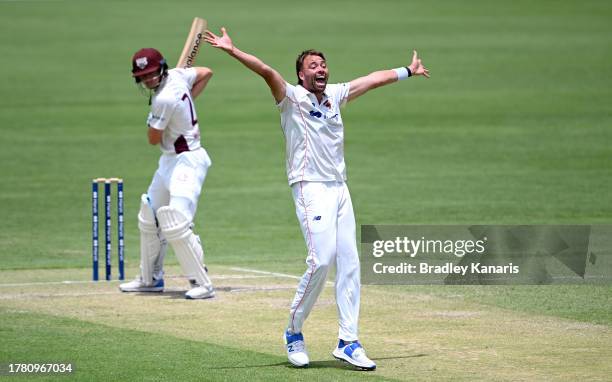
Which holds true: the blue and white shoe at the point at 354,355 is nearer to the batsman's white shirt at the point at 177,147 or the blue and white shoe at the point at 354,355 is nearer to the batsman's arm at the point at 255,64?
the batsman's arm at the point at 255,64

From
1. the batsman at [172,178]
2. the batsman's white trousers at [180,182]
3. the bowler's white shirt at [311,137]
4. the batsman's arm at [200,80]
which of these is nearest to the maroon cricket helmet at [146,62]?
the batsman at [172,178]

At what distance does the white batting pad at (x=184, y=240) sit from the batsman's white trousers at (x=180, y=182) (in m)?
0.09

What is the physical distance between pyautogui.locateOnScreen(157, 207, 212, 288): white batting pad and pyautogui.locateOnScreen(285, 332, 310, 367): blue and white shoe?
111 inches

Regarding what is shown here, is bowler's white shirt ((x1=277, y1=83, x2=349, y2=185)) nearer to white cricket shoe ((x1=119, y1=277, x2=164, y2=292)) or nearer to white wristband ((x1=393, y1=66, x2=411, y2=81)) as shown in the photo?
white wristband ((x1=393, y1=66, x2=411, y2=81))

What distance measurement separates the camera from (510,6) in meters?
39.4

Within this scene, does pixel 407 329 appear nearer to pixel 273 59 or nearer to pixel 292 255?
pixel 292 255

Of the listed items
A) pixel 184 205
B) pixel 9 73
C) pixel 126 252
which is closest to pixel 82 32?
pixel 9 73

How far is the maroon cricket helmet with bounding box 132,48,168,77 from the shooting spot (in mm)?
11023

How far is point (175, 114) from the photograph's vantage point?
37.1 ft

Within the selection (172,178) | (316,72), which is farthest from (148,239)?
(316,72)

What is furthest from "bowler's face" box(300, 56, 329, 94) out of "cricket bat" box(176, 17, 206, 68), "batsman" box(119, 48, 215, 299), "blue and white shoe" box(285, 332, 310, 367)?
"cricket bat" box(176, 17, 206, 68)

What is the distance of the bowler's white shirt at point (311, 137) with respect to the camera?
8492mm

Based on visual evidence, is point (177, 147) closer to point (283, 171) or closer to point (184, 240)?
point (184, 240)

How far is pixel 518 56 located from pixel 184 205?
69.5 ft
